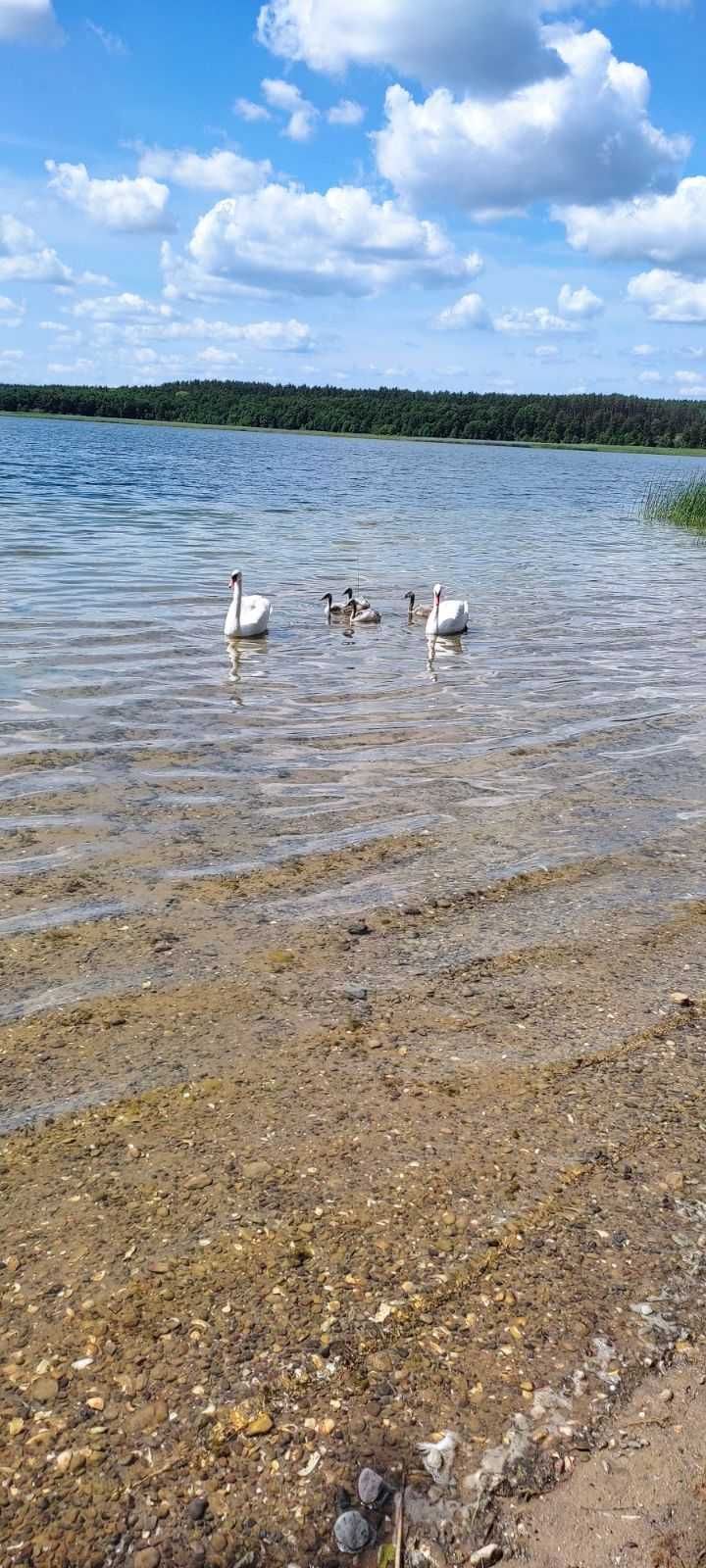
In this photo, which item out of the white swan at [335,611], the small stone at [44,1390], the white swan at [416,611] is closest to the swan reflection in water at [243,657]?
the white swan at [335,611]

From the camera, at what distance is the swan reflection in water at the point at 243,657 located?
1306cm

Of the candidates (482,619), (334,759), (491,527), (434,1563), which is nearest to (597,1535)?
(434,1563)

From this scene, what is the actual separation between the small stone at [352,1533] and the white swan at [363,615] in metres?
15.1

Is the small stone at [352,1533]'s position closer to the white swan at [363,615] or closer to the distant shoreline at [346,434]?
the white swan at [363,615]

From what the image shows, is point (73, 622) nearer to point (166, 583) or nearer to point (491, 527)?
point (166, 583)

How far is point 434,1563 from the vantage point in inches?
106

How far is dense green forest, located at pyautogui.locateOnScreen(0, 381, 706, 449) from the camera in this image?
488ft

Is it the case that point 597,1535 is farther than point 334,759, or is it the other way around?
point 334,759

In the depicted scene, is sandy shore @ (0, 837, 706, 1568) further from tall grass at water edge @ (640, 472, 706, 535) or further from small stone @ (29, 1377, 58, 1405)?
tall grass at water edge @ (640, 472, 706, 535)

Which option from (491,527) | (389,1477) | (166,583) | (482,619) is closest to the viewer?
(389,1477)

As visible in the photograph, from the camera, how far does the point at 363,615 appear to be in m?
17.2

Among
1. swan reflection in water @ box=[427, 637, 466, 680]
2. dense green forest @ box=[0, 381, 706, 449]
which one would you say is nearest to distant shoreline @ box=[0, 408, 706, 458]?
dense green forest @ box=[0, 381, 706, 449]

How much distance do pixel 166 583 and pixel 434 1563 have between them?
18.5 m

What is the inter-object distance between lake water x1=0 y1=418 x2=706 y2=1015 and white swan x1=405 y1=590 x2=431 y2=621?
228mm
